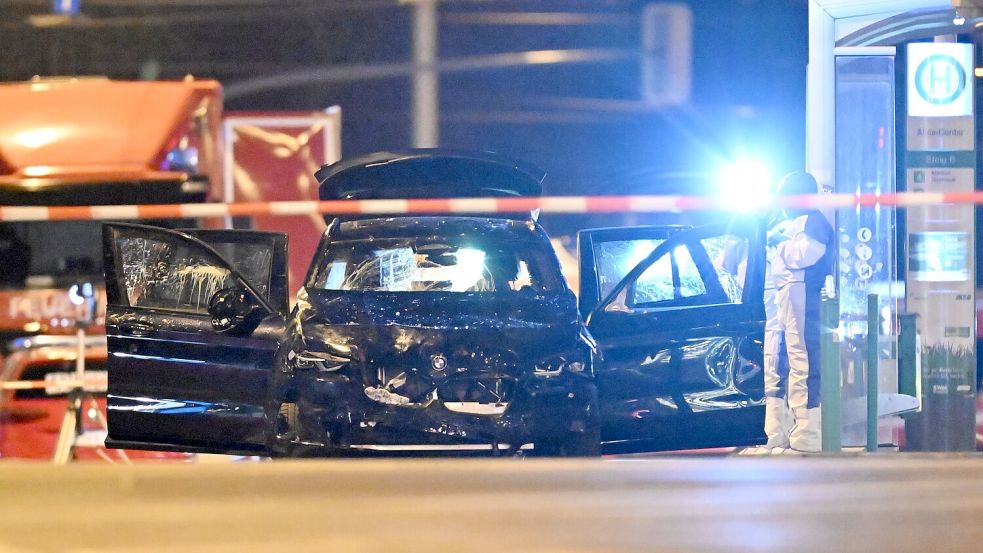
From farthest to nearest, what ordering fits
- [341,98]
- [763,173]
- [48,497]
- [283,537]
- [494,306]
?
[341,98], [763,173], [494,306], [48,497], [283,537]

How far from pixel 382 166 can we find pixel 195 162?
Result: 6.75ft

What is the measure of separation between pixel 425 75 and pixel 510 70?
0.52 m

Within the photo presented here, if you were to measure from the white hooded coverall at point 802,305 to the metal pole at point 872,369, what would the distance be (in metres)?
0.40

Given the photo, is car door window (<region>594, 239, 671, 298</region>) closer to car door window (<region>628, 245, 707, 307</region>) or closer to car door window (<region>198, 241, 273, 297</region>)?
car door window (<region>628, 245, 707, 307</region>)

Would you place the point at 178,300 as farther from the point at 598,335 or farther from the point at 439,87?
the point at 439,87

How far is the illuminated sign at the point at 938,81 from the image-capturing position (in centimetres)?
606

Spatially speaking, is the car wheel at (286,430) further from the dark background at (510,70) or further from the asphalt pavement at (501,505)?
the dark background at (510,70)

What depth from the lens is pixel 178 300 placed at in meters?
5.08

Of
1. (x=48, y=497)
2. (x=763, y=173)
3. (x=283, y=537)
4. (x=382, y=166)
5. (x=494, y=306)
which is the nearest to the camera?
(x=283, y=537)

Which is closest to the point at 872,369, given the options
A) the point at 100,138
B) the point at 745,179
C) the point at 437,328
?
the point at 745,179

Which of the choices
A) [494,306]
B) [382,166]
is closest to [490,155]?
[382,166]

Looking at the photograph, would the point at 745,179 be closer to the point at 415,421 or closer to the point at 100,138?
the point at 415,421

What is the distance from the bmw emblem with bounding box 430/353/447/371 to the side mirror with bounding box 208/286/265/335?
0.91 meters

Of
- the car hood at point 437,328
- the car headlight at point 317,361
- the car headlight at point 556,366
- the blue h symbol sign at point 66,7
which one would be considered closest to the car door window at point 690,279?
the car hood at point 437,328
